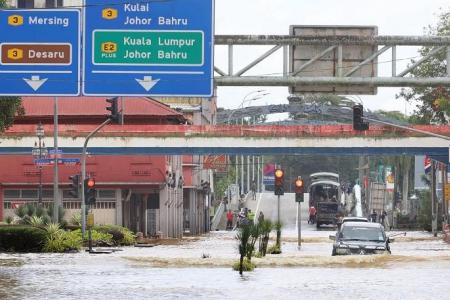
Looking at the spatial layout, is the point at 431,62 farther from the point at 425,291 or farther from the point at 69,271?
the point at 425,291

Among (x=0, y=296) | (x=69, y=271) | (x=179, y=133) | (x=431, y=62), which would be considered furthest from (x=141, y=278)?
(x=431, y=62)

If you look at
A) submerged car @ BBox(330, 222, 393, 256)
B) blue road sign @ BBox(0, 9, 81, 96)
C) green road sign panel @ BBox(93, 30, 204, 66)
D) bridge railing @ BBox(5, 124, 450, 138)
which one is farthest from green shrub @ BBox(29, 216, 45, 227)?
green road sign panel @ BBox(93, 30, 204, 66)

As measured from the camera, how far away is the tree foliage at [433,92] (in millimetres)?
71944

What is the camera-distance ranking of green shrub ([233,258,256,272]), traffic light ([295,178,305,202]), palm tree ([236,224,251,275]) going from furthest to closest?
traffic light ([295,178,305,202])
green shrub ([233,258,256,272])
palm tree ([236,224,251,275])

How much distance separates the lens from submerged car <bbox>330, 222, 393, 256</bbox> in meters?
41.0

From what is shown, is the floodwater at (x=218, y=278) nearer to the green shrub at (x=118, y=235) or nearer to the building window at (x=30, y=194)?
the green shrub at (x=118, y=235)

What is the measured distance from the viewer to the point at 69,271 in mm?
34281

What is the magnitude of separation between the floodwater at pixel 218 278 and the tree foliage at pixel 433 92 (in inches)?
1172

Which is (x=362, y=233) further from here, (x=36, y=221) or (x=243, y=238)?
(x=36, y=221)

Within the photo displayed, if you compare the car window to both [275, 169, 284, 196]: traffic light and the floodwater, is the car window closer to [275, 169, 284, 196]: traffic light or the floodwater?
the floodwater

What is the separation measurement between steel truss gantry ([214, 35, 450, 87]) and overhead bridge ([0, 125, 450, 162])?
1861 inches

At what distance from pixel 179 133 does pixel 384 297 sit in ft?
166

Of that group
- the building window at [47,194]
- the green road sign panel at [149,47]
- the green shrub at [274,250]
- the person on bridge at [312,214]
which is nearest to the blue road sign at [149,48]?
the green road sign panel at [149,47]

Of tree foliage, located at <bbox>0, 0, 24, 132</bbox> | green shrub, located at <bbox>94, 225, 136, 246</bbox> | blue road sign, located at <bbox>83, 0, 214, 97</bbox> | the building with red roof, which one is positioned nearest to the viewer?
blue road sign, located at <bbox>83, 0, 214, 97</bbox>
